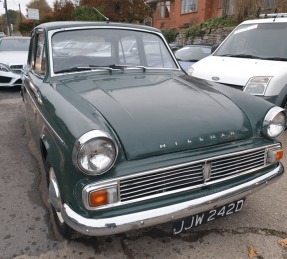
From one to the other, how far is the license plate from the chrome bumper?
108 millimetres

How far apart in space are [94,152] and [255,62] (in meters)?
3.73

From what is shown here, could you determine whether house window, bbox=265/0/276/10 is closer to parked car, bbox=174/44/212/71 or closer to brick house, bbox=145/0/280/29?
brick house, bbox=145/0/280/29

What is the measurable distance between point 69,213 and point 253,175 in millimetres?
1369

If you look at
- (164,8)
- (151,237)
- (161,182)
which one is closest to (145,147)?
(161,182)

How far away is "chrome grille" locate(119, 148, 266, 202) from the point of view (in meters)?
1.82

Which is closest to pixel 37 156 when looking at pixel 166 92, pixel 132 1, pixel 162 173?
pixel 166 92

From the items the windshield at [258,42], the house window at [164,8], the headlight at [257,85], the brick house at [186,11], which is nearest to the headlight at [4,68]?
the windshield at [258,42]

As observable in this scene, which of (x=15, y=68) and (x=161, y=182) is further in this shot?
(x=15, y=68)

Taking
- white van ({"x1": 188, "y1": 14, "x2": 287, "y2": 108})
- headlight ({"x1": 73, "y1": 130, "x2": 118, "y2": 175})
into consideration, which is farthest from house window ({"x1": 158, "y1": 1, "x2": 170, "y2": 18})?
headlight ({"x1": 73, "y1": 130, "x2": 118, "y2": 175})

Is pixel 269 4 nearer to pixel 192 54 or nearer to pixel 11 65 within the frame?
pixel 192 54

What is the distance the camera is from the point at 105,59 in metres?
3.11

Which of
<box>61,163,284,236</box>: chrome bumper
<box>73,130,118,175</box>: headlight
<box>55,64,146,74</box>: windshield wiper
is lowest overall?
<box>61,163,284,236</box>: chrome bumper

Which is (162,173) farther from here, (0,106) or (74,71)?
(0,106)

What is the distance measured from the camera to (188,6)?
23.4 meters
